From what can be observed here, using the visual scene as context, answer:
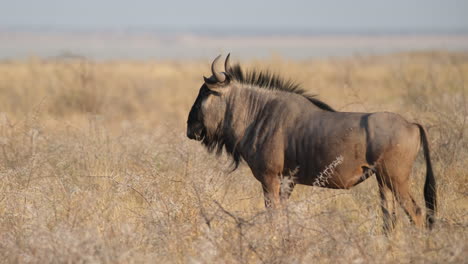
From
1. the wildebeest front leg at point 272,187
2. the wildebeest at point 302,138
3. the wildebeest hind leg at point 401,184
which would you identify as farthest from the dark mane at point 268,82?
the wildebeest hind leg at point 401,184

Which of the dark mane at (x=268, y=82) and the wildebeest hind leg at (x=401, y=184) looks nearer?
the wildebeest hind leg at (x=401, y=184)

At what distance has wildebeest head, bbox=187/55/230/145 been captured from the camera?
6.20m

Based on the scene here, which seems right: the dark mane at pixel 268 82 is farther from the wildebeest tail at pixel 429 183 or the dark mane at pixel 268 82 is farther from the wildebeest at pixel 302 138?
the wildebeest tail at pixel 429 183

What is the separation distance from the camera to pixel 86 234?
4.29 meters

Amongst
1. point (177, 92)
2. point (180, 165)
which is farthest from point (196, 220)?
point (177, 92)

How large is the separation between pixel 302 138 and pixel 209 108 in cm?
94

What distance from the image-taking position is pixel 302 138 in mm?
5750

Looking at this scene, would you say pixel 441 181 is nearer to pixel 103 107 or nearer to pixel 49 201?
pixel 49 201

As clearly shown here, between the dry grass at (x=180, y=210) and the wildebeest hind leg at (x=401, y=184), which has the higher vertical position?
the wildebeest hind leg at (x=401, y=184)

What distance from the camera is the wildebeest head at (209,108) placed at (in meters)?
6.20

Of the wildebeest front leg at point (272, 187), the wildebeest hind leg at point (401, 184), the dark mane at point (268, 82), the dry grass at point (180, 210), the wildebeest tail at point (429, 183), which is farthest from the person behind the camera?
the dark mane at point (268, 82)

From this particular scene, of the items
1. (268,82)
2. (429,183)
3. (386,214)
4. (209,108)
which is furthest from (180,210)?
(429,183)

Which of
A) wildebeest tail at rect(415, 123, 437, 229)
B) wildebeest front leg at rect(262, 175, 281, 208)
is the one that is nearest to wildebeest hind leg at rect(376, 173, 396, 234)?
wildebeest tail at rect(415, 123, 437, 229)

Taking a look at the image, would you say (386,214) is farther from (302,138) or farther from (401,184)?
(302,138)
